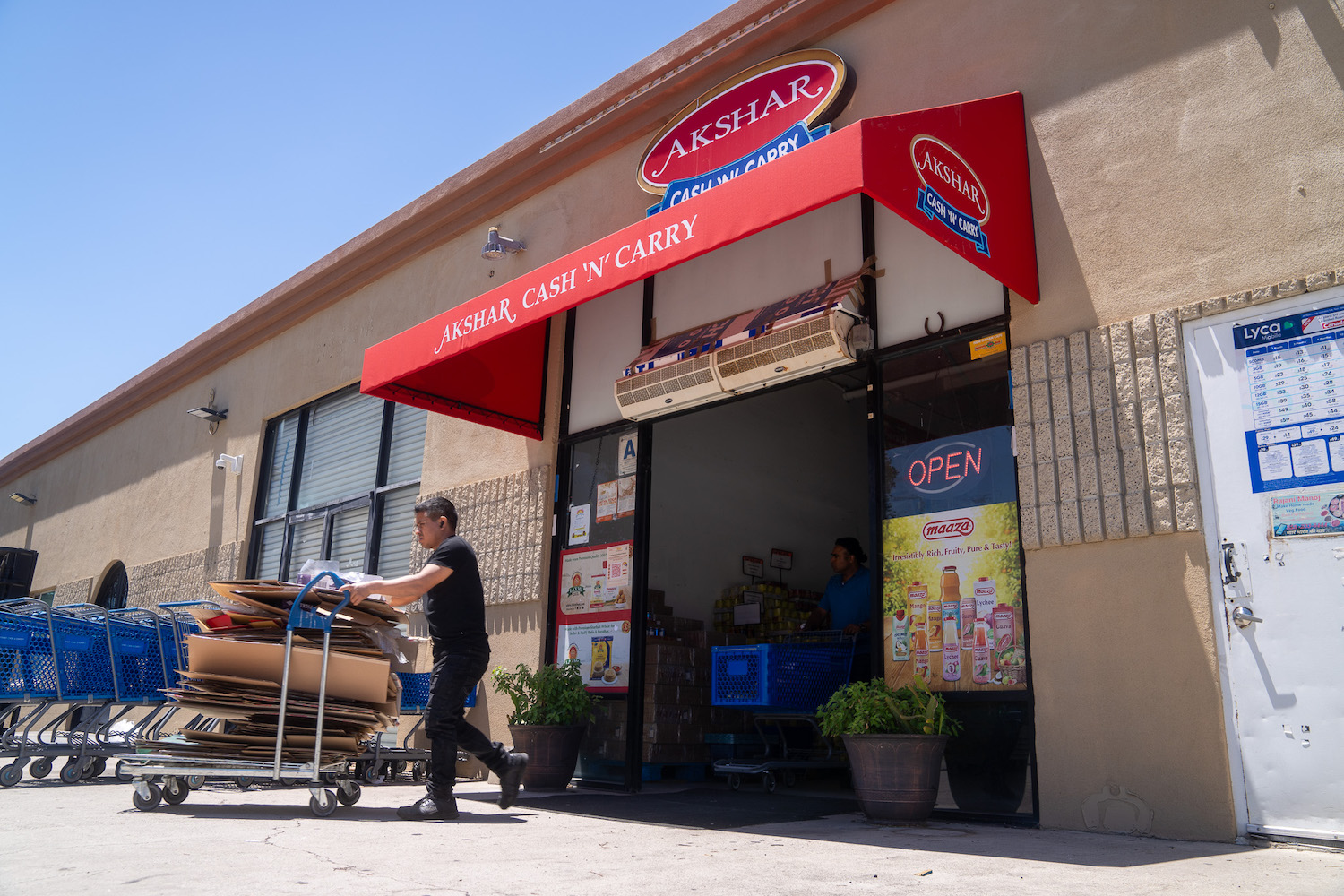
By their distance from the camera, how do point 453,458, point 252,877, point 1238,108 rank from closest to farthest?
point 252,877, point 1238,108, point 453,458

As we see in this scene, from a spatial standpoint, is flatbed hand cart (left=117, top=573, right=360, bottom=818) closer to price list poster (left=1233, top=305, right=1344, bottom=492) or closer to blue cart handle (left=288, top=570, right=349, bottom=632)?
blue cart handle (left=288, top=570, right=349, bottom=632)

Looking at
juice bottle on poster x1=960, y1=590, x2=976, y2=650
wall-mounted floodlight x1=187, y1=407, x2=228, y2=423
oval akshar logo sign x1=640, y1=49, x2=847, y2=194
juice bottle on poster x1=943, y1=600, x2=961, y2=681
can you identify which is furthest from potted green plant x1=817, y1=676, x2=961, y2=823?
wall-mounted floodlight x1=187, y1=407, x2=228, y2=423

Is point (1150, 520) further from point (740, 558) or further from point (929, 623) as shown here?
point (740, 558)

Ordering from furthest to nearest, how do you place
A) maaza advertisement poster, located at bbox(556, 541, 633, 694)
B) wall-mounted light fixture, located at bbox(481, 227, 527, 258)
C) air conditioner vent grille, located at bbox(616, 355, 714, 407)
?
wall-mounted light fixture, located at bbox(481, 227, 527, 258), maaza advertisement poster, located at bbox(556, 541, 633, 694), air conditioner vent grille, located at bbox(616, 355, 714, 407)

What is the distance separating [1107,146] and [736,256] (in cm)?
273

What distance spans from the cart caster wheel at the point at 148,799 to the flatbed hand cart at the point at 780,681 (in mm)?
3628

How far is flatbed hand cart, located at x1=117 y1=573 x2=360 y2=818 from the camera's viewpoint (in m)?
5.02

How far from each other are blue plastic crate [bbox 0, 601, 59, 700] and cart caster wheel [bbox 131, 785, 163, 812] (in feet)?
7.54

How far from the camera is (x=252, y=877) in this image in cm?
320

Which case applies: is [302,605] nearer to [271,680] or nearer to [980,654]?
[271,680]

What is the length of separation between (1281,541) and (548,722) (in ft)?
15.6

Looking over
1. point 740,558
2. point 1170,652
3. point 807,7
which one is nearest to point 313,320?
point 740,558

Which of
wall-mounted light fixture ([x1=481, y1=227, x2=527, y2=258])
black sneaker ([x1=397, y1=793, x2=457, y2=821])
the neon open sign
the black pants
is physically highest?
wall-mounted light fixture ([x1=481, y1=227, x2=527, y2=258])

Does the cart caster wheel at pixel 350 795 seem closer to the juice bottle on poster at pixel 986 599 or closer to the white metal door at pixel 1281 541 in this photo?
the juice bottle on poster at pixel 986 599
